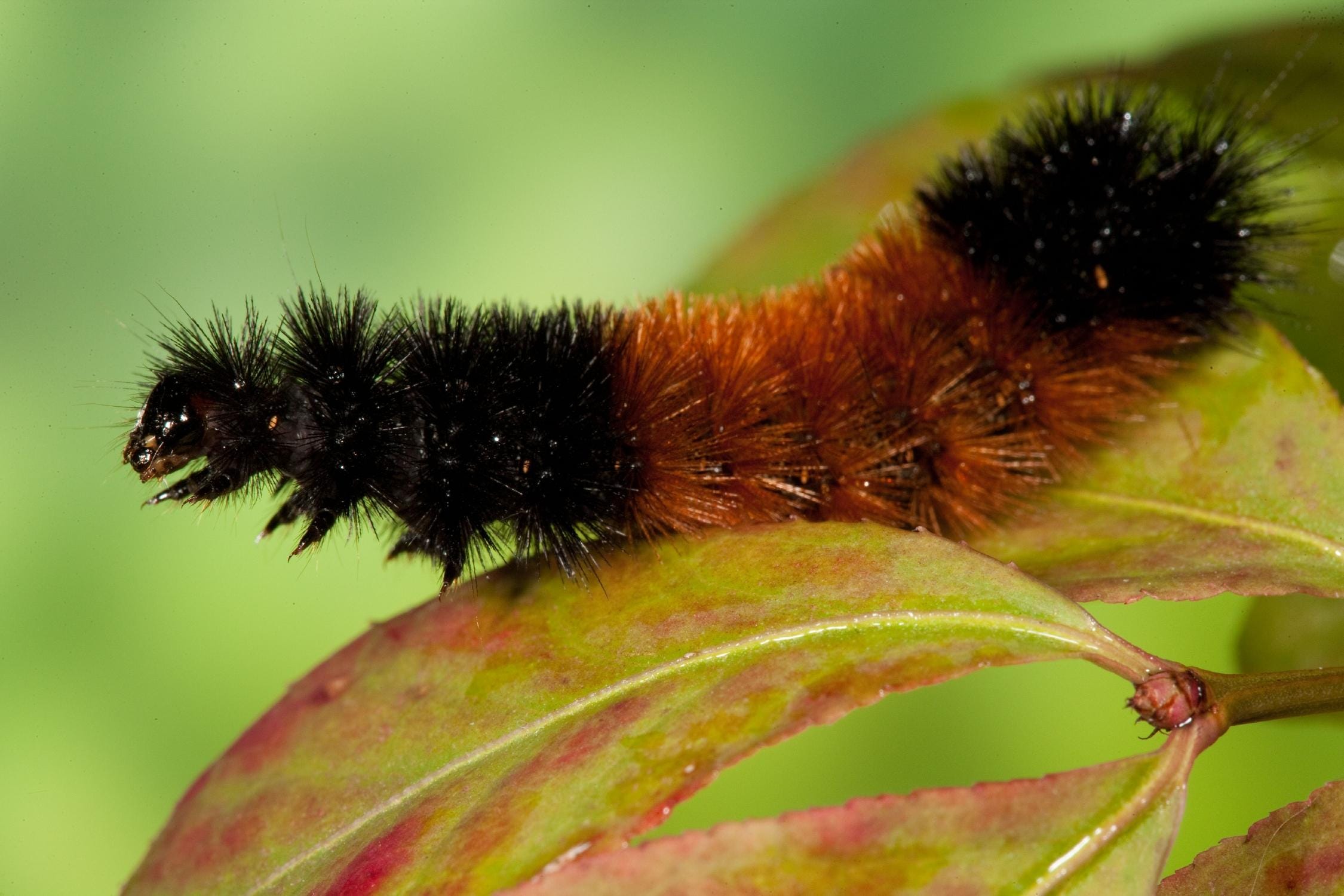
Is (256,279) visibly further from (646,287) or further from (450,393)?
(450,393)

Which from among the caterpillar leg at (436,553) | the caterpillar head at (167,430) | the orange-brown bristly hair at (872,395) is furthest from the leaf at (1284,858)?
the caterpillar head at (167,430)

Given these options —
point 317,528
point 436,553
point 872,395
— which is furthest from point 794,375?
point 317,528

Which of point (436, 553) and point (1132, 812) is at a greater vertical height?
point (436, 553)

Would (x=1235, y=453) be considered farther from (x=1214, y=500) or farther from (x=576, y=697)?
(x=576, y=697)

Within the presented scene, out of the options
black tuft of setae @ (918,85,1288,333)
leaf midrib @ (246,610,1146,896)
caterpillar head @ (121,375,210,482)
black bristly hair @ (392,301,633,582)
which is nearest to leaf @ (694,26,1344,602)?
black tuft of setae @ (918,85,1288,333)

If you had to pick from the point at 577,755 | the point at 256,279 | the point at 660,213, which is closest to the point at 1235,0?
the point at 660,213

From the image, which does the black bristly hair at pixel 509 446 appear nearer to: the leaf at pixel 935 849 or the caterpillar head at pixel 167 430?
the caterpillar head at pixel 167 430
